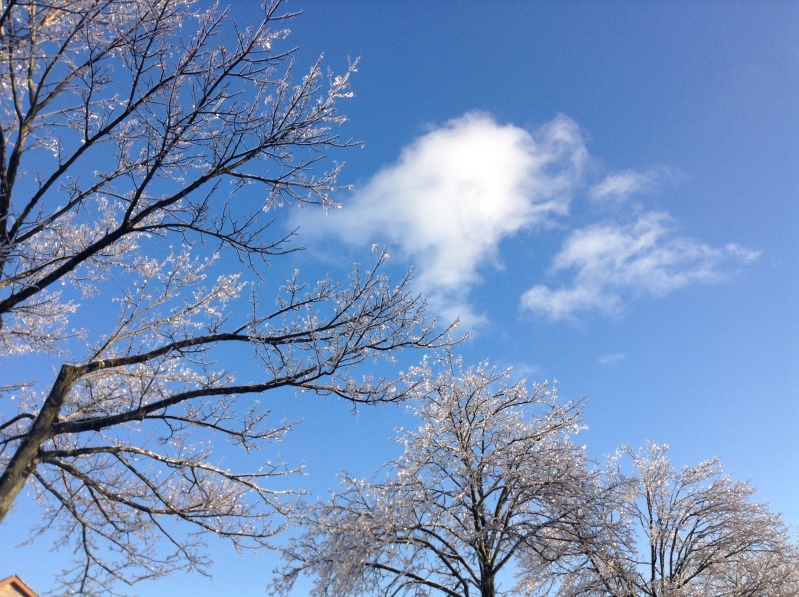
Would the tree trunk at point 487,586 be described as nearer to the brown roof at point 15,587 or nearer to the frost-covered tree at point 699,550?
the frost-covered tree at point 699,550

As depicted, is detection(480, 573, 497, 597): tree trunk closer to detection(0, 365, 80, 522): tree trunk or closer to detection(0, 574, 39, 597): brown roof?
detection(0, 365, 80, 522): tree trunk

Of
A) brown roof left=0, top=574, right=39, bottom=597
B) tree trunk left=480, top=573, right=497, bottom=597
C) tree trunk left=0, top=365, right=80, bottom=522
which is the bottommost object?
brown roof left=0, top=574, right=39, bottom=597

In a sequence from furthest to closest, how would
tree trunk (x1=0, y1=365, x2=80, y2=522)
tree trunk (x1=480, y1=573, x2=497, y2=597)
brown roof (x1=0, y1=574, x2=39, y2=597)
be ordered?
brown roof (x1=0, y1=574, x2=39, y2=597) → tree trunk (x1=480, y1=573, x2=497, y2=597) → tree trunk (x1=0, y1=365, x2=80, y2=522)

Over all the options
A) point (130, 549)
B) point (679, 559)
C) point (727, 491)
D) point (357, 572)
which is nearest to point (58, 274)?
point (130, 549)

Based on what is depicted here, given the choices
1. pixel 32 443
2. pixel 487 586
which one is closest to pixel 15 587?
pixel 487 586

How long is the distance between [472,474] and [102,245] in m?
8.95

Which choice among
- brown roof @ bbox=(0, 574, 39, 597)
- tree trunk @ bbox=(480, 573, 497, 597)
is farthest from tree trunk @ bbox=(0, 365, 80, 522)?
brown roof @ bbox=(0, 574, 39, 597)

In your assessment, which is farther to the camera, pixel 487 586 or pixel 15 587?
pixel 15 587

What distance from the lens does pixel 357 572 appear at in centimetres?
1221

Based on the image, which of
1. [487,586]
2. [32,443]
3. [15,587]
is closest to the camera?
[32,443]

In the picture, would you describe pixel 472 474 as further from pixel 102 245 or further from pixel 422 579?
pixel 102 245

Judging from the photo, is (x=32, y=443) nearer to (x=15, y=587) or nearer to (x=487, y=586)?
(x=487, y=586)

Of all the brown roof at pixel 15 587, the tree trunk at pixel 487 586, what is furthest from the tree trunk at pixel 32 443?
the brown roof at pixel 15 587

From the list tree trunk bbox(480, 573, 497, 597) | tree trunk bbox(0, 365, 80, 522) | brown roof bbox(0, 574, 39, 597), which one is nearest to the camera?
tree trunk bbox(0, 365, 80, 522)
